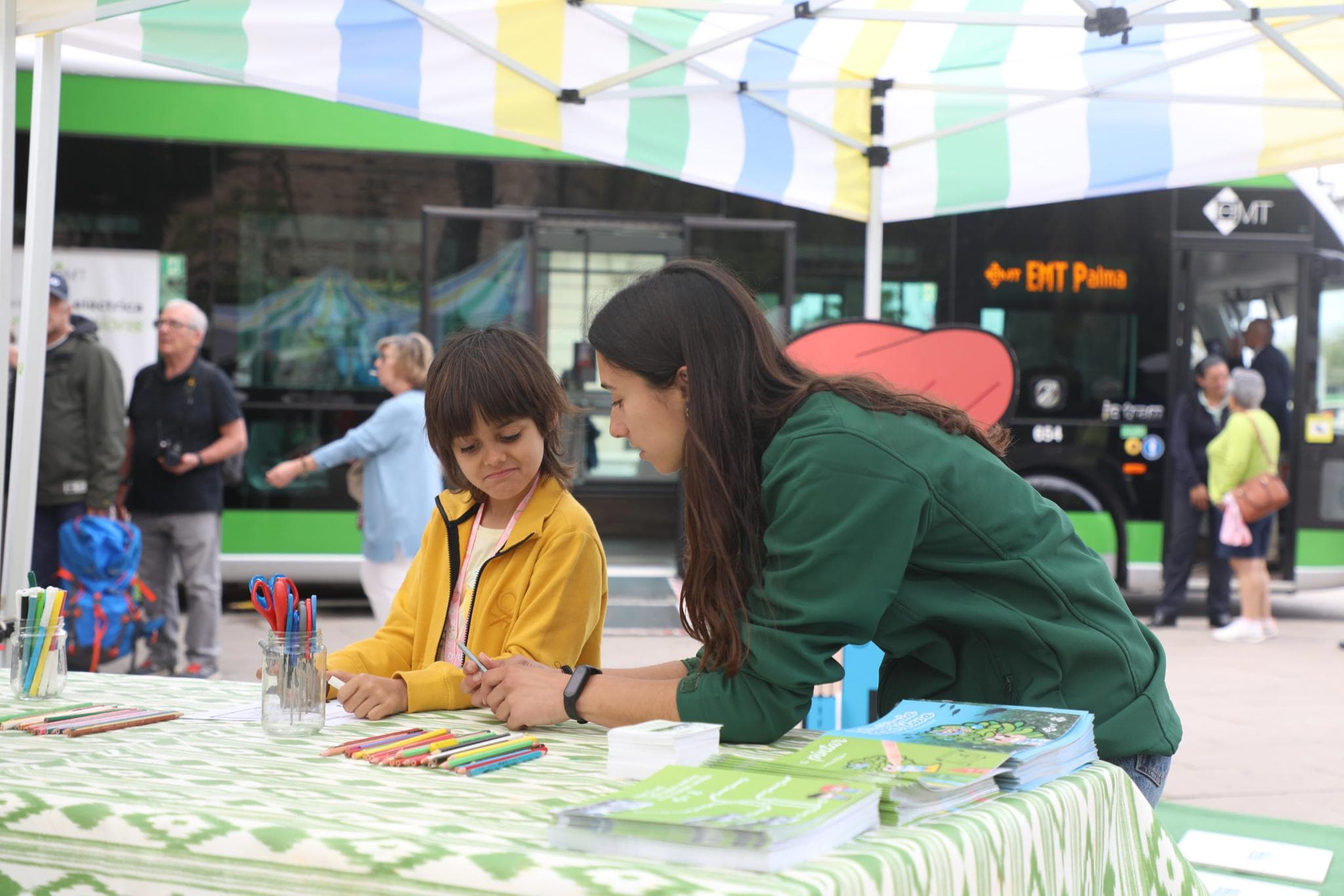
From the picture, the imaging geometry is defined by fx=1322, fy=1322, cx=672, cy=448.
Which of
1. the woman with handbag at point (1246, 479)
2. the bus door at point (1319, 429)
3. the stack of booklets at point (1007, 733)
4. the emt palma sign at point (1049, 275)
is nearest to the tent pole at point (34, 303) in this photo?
the stack of booklets at point (1007, 733)

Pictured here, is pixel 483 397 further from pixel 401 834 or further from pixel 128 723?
pixel 401 834

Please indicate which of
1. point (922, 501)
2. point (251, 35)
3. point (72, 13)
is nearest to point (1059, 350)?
point (251, 35)

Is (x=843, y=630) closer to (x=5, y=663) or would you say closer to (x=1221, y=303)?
(x=5, y=663)

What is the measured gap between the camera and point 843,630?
1647 millimetres

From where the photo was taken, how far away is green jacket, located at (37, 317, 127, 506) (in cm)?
562

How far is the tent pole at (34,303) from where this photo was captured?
129 inches

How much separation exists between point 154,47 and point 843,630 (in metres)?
2.77

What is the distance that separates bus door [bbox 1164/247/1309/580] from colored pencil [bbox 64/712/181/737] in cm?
759

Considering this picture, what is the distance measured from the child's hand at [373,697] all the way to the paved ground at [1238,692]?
3539mm

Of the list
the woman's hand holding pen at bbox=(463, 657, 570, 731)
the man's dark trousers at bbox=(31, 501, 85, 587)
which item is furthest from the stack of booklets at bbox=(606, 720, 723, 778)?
the man's dark trousers at bbox=(31, 501, 85, 587)

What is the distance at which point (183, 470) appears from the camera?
5.95m

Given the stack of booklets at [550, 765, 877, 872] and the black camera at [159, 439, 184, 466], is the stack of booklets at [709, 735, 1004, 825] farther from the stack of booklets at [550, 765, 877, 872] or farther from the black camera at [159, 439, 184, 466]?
the black camera at [159, 439, 184, 466]

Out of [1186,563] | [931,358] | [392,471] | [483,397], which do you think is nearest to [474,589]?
[483,397]

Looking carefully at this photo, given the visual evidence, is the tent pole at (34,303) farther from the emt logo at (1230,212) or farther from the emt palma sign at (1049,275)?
the emt logo at (1230,212)
